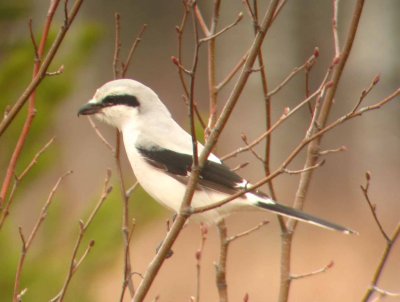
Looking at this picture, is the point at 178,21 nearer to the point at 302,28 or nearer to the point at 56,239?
the point at 302,28

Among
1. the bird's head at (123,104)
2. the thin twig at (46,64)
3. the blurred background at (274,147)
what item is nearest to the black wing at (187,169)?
the bird's head at (123,104)

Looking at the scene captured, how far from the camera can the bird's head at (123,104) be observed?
348 centimetres

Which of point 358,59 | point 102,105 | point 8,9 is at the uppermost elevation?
point 358,59

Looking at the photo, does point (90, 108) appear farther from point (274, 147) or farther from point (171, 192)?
point (274, 147)

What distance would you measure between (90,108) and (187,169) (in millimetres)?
393

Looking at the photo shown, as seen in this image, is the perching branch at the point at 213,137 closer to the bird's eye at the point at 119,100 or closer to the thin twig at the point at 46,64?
the thin twig at the point at 46,64

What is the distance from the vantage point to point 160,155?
138 inches

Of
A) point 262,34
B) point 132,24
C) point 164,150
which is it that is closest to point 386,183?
point 132,24

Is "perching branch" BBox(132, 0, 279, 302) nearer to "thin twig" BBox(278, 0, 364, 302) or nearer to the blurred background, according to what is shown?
"thin twig" BBox(278, 0, 364, 302)

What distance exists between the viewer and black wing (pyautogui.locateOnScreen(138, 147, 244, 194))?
11.2ft

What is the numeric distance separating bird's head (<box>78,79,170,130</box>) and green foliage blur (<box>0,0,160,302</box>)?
2.27 ft

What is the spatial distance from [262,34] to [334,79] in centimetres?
61

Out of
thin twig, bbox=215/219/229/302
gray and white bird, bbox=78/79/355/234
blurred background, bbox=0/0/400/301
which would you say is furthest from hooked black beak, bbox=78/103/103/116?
blurred background, bbox=0/0/400/301

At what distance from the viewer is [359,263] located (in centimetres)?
801
